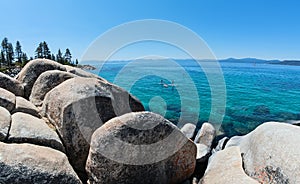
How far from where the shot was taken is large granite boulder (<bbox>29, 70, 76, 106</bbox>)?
22.0 ft

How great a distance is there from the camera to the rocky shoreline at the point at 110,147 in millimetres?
3594

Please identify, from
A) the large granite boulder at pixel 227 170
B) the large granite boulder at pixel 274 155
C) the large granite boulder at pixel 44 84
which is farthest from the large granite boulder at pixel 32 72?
the large granite boulder at pixel 274 155

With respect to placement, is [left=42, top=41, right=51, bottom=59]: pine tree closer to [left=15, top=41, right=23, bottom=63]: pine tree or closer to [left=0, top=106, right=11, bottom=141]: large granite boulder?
[left=15, top=41, right=23, bottom=63]: pine tree

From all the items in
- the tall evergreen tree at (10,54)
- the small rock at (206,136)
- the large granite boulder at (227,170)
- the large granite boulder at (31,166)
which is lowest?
the small rock at (206,136)

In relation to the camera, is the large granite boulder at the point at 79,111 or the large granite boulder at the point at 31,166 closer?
the large granite boulder at the point at 31,166

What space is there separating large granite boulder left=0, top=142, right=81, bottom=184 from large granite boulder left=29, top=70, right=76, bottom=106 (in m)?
3.07

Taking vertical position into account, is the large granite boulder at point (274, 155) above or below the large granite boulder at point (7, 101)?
below

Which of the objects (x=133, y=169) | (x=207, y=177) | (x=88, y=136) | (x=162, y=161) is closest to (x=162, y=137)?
(x=162, y=161)

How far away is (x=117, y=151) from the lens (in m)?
4.41

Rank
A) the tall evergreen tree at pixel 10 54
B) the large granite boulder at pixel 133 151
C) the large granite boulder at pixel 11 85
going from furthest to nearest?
1. the tall evergreen tree at pixel 10 54
2. the large granite boulder at pixel 11 85
3. the large granite boulder at pixel 133 151

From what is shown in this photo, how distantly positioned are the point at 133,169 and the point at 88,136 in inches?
52.7

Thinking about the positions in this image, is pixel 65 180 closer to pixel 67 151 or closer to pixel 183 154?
pixel 67 151

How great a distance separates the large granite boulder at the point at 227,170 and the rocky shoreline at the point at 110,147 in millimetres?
17

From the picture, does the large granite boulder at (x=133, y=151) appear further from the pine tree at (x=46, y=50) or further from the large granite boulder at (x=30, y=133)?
the pine tree at (x=46, y=50)
